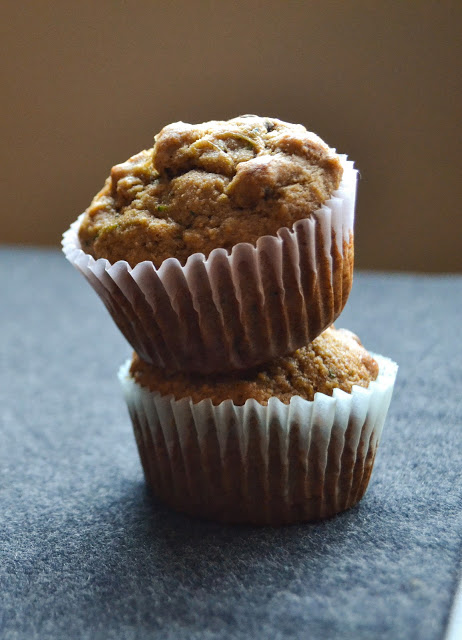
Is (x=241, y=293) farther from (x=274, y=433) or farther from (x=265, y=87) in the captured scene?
(x=265, y=87)

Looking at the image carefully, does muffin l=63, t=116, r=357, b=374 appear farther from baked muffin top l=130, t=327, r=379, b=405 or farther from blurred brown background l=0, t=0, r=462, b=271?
blurred brown background l=0, t=0, r=462, b=271

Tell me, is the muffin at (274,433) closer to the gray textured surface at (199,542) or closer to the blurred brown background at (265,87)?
the gray textured surface at (199,542)

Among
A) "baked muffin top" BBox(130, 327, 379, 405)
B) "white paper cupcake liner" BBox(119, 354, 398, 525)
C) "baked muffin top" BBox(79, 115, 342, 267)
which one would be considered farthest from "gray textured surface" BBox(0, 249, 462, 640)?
"baked muffin top" BBox(79, 115, 342, 267)

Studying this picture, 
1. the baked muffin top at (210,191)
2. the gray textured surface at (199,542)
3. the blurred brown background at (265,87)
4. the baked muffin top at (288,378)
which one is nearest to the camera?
the gray textured surface at (199,542)

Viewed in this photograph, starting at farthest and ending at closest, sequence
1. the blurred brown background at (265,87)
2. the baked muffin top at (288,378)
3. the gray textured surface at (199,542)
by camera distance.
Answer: the blurred brown background at (265,87) < the baked muffin top at (288,378) < the gray textured surface at (199,542)

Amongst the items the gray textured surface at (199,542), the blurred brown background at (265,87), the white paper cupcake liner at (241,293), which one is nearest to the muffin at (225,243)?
the white paper cupcake liner at (241,293)

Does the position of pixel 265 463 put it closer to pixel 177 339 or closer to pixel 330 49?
pixel 177 339

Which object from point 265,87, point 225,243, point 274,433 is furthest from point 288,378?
point 265,87
